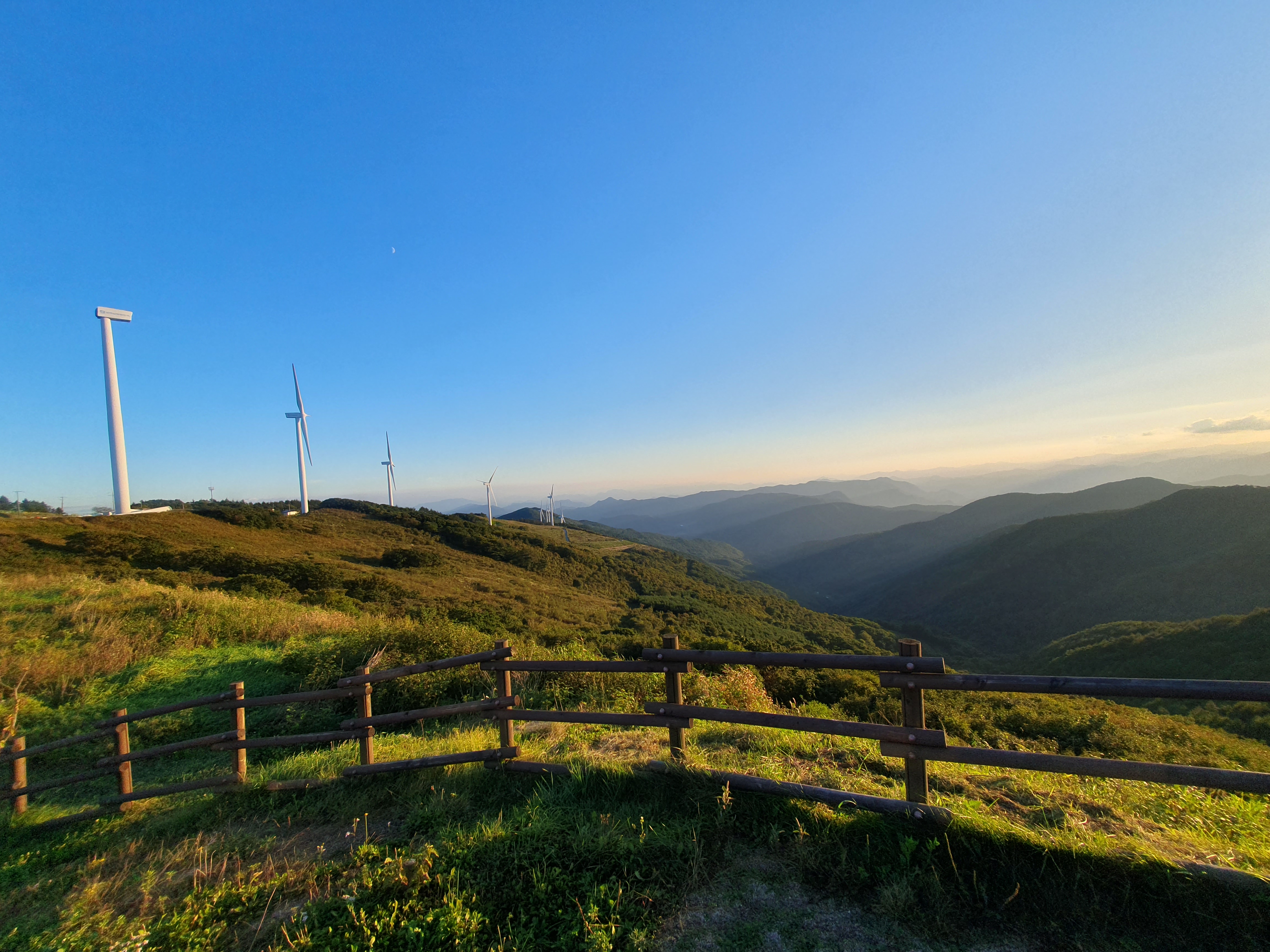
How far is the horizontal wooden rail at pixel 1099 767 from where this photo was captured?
129 inches

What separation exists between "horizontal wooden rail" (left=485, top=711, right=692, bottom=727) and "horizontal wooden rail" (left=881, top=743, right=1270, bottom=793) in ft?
6.90

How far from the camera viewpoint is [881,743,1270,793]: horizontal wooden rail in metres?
3.28

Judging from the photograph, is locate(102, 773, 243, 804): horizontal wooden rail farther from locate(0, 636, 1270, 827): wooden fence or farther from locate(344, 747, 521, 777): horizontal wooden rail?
locate(344, 747, 521, 777): horizontal wooden rail

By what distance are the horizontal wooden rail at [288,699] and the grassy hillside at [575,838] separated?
37.2 inches

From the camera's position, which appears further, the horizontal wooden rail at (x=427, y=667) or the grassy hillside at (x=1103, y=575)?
the grassy hillside at (x=1103, y=575)

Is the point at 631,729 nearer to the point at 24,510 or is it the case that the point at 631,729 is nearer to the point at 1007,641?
the point at 24,510

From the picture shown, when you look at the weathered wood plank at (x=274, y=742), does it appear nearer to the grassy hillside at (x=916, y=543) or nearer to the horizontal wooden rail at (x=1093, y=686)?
the horizontal wooden rail at (x=1093, y=686)

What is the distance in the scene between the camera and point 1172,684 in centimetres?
350

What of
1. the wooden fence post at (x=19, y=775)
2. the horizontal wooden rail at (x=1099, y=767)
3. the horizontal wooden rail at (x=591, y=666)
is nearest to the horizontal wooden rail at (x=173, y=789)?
the wooden fence post at (x=19, y=775)

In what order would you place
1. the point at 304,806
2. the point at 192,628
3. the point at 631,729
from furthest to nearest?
Result: 1. the point at 192,628
2. the point at 631,729
3. the point at 304,806

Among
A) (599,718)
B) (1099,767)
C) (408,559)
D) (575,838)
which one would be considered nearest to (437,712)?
(599,718)

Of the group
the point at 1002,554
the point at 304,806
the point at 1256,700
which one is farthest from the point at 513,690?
the point at 1002,554

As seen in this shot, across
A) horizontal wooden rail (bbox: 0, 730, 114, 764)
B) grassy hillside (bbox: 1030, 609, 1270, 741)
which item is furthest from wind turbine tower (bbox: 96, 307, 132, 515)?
grassy hillside (bbox: 1030, 609, 1270, 741)

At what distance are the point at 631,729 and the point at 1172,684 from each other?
6023 millimetres
